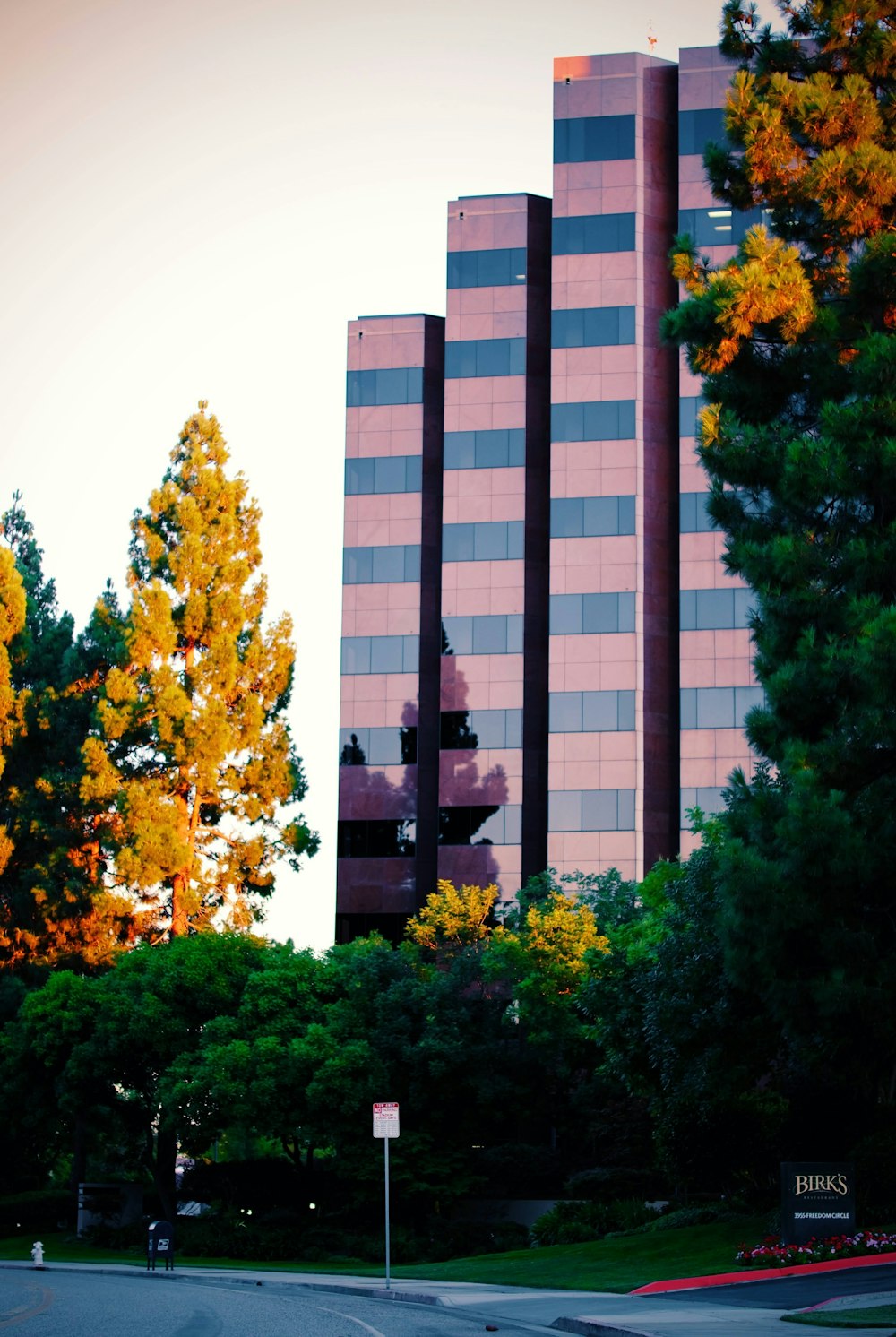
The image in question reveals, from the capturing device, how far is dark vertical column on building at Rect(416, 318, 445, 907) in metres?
63.6

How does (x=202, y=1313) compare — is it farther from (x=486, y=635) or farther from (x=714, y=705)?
(x=486, y=635)

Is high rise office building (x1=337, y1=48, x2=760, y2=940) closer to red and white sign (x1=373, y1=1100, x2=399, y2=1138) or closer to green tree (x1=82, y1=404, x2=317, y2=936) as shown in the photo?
green tree (x1=82, y1=404, x2=317, y2=936)

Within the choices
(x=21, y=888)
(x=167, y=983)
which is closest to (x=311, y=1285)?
(x=167, y=983)

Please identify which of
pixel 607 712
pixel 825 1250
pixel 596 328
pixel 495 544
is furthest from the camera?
pixel 495 544

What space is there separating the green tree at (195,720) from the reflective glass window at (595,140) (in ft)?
64.8

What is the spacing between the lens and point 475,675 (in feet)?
207

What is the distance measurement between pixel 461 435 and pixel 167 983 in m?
27.3

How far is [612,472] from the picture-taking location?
62.6 metres

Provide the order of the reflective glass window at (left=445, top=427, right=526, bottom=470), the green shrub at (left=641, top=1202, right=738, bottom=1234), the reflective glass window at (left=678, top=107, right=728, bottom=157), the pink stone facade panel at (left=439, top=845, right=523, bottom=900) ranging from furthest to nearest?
the reflective glass window at (left=445, top=427, right=526, bottom=470), the reflective glass window at (left=678, top=107, right=728, bottom=157), the pink stone facade panel at (left=439, top=845, right=523, bottom=900), the green shrub at (left=641, top=1202, right=738, bottom=1234)

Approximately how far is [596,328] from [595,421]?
378 cm

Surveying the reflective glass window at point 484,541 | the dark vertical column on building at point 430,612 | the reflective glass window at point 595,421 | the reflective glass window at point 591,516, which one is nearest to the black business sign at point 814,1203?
the dark vertical column on building at point 430,612

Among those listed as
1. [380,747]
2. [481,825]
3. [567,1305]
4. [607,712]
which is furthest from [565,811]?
[567,1305]

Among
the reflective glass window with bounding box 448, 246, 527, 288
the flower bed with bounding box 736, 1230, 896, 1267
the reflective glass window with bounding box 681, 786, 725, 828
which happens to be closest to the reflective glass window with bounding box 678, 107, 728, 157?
the reflective glass window with bounding box 448, 246, 527, 288

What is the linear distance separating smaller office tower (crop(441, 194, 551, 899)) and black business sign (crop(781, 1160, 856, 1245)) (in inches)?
1335
